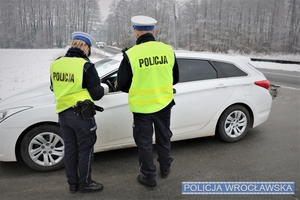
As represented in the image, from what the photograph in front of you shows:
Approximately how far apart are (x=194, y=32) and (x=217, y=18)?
5433mm

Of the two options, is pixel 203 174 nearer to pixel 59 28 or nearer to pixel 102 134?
pixel 102 134

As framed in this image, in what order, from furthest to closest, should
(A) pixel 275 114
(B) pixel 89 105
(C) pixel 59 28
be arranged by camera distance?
1. (C) pixel 59 28
2. (A) pixel 275 114
3. (B) pixel 89 105

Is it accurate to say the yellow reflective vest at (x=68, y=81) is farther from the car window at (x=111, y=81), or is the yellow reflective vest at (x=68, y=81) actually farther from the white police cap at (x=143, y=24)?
the car window at (x=111, y=81)

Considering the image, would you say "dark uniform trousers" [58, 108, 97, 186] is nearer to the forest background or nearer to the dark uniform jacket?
the dark uniform jacket

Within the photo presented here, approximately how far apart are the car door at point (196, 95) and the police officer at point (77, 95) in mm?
1457

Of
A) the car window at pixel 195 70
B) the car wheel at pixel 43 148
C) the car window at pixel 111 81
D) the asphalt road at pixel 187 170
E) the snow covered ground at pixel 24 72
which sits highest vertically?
the car window at pixel 195 70

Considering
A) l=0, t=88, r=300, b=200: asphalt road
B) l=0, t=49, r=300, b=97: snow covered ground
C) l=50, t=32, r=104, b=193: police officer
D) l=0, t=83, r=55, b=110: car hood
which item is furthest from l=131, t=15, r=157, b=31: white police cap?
l=0, t=49, r=300, b=97: snow covered ground

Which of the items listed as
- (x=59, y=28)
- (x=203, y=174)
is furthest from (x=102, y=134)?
(x=59, y=28)

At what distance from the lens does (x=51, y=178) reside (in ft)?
9.71

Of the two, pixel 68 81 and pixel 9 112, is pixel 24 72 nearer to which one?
pixel 9 112

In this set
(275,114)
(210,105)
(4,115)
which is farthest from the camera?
(275,114)

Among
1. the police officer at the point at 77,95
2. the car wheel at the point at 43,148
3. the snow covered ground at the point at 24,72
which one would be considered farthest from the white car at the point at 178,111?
the snow covered ground at the point at 24,72

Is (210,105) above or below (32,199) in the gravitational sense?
above

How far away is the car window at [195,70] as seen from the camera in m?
3.65
